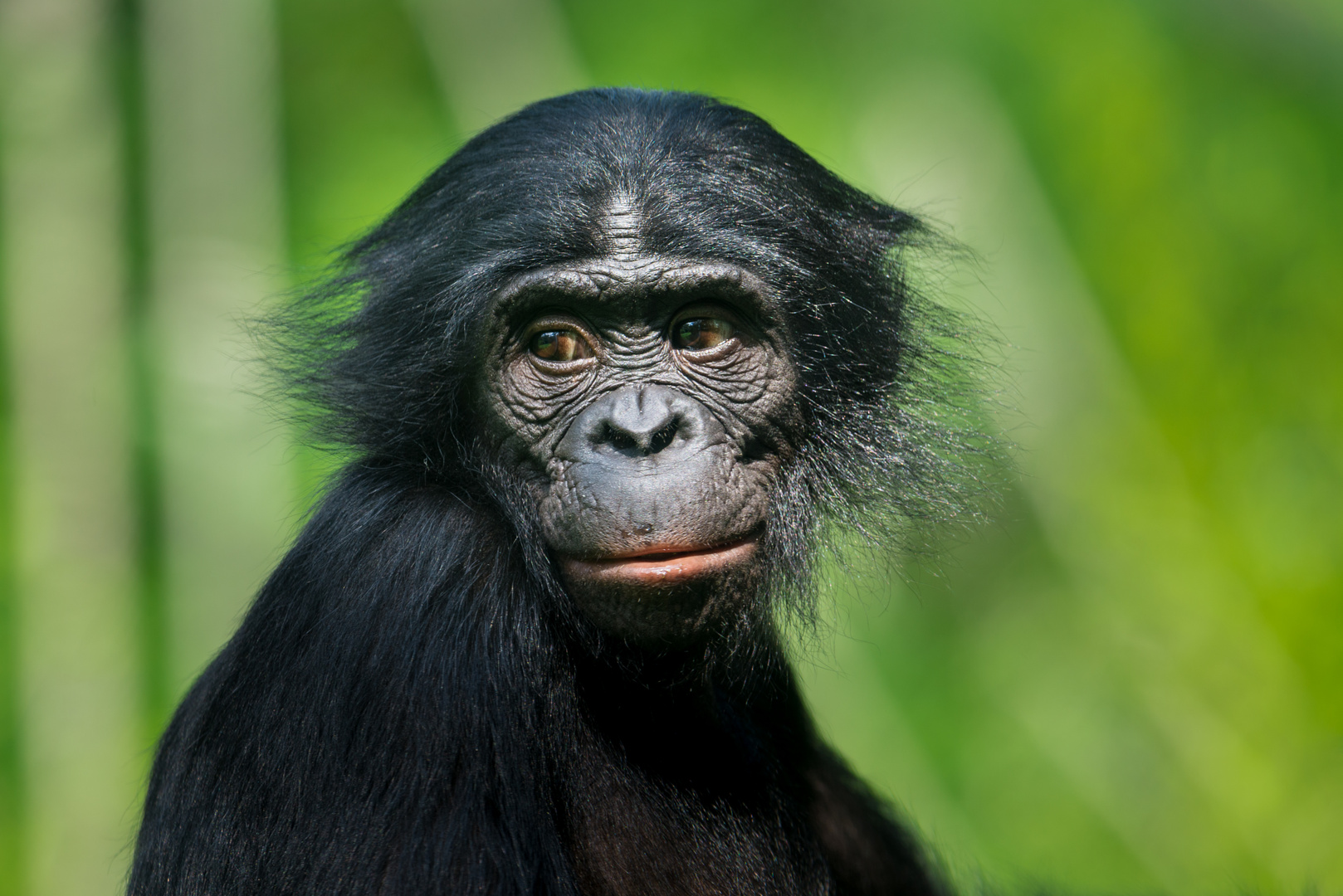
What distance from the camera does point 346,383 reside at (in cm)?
448

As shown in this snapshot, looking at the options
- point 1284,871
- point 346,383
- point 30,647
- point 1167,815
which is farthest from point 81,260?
point 1284,871

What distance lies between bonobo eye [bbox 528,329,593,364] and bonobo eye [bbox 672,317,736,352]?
0.30 metres

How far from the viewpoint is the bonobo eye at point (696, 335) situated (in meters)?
4.03

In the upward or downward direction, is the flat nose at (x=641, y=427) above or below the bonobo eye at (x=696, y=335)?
below

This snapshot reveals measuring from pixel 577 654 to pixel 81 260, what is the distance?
6934 mm

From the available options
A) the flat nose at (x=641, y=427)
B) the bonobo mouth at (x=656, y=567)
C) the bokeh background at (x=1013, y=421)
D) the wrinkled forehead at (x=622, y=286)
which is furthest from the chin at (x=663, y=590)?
the bokeh background at (x=1013, y=421)

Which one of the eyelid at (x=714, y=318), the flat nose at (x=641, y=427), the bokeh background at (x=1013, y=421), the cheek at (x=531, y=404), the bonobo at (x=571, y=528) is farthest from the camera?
the bokeh background at (x=1013, y=421)

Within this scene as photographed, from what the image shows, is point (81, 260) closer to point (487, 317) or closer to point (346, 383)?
point (346, 383)

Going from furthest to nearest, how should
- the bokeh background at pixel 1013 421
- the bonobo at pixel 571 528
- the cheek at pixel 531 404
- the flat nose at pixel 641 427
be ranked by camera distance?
the bokeh background at pixel 1013 421 → the cheek at pixel 531 404 → the flat nose at pixel 641 427 → the bonobo at pixel 571 528

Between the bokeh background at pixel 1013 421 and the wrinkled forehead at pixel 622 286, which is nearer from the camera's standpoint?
the wrinkled forehead at pixel 622 286

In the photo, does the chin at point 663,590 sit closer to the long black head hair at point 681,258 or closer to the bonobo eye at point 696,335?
the long black head hair at point 681,258

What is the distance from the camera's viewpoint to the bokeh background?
8352mm

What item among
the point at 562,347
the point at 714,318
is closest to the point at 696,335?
the point at 714,318

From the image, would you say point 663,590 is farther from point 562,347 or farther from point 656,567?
point 562,347
